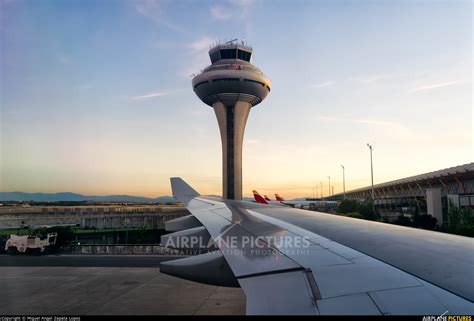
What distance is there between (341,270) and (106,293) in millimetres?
12090

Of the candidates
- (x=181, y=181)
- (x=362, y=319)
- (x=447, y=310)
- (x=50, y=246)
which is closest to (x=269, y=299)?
(x=362, y=319)

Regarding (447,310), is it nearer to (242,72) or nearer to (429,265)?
(429,265)

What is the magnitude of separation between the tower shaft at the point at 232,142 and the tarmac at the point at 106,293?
214ft

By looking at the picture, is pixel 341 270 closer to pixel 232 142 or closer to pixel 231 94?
pixel 232 142

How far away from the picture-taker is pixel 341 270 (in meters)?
3.19

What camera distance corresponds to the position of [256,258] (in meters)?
→ 3.98

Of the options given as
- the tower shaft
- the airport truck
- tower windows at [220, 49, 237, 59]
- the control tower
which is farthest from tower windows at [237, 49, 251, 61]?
the airport truck

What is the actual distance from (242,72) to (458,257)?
298 ft

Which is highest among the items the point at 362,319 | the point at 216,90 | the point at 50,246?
the point at 216,90

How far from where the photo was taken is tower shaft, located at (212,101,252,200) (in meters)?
83.9

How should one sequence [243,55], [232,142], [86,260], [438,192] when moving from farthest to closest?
[243,55]
[232,142]
[438,192]
[86,260]

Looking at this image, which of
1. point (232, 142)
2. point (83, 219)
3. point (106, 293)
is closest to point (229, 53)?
point (232, 142)

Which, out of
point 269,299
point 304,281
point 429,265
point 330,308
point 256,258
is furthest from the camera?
point 256,258

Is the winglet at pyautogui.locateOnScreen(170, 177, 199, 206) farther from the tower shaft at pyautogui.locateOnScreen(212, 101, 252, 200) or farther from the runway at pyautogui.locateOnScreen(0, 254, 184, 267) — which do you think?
the tower shaft at pyautogui.locateOnScreen(212, 101, 252, 200)
